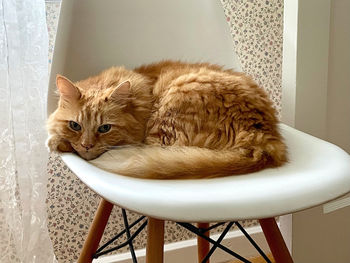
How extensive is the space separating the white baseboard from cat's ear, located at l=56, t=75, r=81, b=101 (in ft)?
2.45

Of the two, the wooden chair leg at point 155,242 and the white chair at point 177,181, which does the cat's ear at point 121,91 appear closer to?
the white chair at point 177,181

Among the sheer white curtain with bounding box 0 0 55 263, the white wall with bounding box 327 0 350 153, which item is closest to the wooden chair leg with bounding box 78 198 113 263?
the sheer white curtain with bounding box 0 0 55 263

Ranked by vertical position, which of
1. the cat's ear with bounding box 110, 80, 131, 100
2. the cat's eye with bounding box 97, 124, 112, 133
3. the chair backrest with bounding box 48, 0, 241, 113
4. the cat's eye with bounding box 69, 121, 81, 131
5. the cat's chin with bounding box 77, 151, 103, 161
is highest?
the chair backrest with bounding box 48, 0, 241, 113

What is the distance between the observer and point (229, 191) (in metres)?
0.59

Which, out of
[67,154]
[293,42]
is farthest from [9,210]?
[293,42]

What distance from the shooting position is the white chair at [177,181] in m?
0.56

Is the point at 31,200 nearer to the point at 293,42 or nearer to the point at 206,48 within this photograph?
the point at 206,48

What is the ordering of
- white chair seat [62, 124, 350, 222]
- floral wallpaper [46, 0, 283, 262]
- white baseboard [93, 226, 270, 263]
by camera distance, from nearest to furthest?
white chair seat [62, 124, 350, 222] → floral wallpaper [46, 0, 283, 262] → white baseboard [93, 226, 270, 263]

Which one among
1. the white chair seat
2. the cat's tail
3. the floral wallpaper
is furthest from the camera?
the floral wallpaper

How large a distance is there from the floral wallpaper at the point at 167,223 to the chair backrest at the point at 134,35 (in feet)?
0.97

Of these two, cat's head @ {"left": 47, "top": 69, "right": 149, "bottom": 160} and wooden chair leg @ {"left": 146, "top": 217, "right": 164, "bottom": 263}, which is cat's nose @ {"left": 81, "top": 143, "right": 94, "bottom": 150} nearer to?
cat's head @ {"left": 47, "top": 69, "right": 149, "bottom": 160}

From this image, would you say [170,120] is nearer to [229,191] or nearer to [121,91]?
[121,91]

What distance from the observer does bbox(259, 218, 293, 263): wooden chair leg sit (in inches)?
34.5

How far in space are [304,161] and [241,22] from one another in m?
0.83
